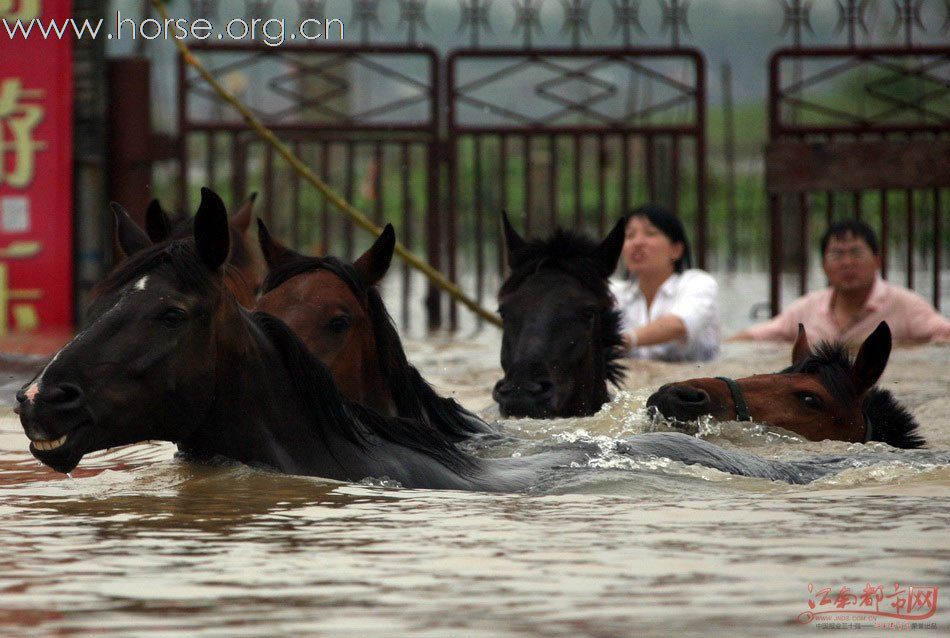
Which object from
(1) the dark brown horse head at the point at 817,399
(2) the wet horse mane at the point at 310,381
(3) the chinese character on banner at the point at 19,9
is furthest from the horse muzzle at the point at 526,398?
(3) the chinese character on banner at the point at 19,9

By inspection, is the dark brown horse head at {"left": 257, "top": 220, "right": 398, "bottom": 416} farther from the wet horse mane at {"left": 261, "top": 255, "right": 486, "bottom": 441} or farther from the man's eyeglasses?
the man's eyeglasses

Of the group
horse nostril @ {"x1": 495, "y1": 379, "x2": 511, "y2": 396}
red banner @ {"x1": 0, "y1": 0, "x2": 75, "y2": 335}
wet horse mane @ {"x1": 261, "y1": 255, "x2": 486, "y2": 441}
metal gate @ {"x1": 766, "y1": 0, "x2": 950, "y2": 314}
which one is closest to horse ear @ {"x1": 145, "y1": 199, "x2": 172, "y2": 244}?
wet horse mane @ {"x1": 261, "y1": 255, "x2": 486, "y2": 441}

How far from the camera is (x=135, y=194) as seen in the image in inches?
483

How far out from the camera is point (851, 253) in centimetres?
941

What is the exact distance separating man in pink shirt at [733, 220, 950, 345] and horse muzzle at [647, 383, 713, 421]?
12.4 ft

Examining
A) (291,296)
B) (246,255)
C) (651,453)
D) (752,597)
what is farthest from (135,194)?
(752,597)

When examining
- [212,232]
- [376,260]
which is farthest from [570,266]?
[212,232]

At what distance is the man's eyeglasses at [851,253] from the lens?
941 centimetres

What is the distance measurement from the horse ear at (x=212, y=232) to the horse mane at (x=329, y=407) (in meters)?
0.27

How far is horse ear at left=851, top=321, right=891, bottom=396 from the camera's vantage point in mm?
5801

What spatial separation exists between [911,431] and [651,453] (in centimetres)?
169

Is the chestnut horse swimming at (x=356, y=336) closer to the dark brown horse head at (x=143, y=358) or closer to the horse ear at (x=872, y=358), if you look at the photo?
the dark brown horse head at (x=143, y=358)

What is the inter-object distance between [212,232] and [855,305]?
6.20m

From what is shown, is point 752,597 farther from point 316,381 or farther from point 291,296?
point 291,296
